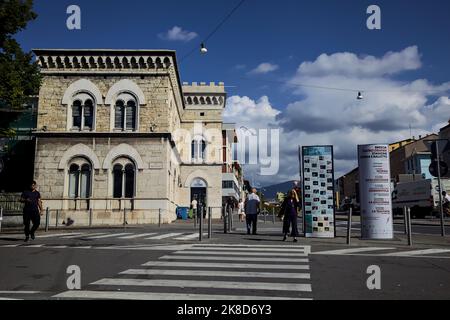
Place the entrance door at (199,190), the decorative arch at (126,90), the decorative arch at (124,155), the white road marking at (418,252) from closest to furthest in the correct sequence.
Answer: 1. the white road marking at (418,252)
2. the decorative arch at (124,155)
3. the decorative arch at (126,90)
4. the entrance door at (199,190)

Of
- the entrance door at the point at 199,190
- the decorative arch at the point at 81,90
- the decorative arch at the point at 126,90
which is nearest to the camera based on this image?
the decorative arch at the point at 81,90

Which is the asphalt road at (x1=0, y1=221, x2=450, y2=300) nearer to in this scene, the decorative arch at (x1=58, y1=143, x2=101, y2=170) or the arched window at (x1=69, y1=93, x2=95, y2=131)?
the decorative arch at (x1=58, y1=143, x2=101, y2=170)

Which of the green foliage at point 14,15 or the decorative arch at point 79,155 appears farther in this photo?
the decorative arch at point 79,155

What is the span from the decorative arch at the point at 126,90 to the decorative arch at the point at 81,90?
0.80 metres

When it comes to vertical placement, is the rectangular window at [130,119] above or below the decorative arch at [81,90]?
below

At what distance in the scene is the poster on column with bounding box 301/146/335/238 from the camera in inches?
583

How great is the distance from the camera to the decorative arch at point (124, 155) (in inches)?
1099

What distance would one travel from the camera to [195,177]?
4325 centimetres

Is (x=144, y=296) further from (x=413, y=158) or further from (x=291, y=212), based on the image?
(x=413, y=158)

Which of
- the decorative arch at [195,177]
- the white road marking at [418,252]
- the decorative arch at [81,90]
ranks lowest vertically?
the white road marking at [418,252]

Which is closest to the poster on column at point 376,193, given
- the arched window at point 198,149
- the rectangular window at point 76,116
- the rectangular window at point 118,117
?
the rectangular window at point 118,117

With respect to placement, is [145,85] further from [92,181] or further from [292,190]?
[292,190]

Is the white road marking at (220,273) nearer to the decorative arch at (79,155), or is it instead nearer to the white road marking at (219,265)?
the white road marking at (219,265)
